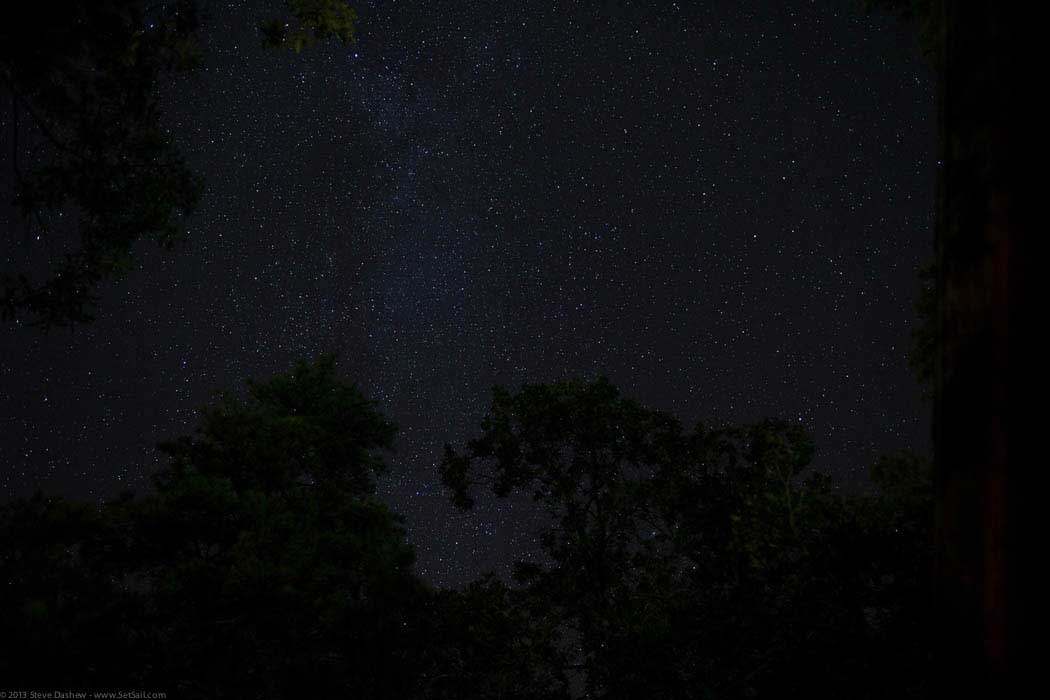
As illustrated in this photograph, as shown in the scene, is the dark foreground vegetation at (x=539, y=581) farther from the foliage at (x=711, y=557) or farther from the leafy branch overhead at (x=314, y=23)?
the leafy branch overhead at (x=314, y=23)

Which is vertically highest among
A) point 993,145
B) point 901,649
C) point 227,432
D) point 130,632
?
point 227,432

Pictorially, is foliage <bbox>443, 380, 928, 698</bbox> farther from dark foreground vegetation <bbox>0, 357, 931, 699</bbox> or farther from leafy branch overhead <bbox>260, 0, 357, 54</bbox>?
leafy branch overhead <bbox>260, 0, 357, 54</bbox>

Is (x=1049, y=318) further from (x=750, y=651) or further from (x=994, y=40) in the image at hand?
(x=750, y=651)

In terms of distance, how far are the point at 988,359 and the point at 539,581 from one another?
11339 mm

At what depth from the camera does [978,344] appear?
1.27 metres

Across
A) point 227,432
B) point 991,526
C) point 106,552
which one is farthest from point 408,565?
point 991,526

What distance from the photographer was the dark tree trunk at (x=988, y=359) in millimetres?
1178

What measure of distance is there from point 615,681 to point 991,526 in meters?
10.1

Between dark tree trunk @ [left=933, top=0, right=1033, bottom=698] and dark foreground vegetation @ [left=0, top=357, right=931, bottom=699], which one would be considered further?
dark foreground vegetation @ [left=0, top=357, right=931, bottom=699]

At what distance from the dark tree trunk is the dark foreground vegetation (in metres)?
4.08

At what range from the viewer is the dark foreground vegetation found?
6250 mm

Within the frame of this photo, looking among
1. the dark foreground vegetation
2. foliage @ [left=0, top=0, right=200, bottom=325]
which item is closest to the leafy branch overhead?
foliage @ [left=0, top=0, right=200, bottom=325]

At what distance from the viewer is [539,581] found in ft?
38.1

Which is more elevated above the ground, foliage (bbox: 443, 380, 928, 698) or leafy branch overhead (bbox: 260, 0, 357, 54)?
leafy branch overhead (bbox: 260, 0, 357, 54)
